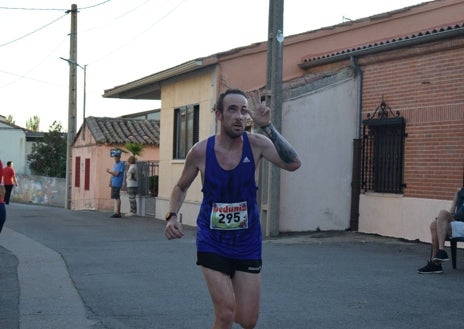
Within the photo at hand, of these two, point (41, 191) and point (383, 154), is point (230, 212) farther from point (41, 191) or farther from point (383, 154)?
point (41, 191)

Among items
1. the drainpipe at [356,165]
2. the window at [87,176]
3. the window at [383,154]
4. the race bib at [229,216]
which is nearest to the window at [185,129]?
the drainpipe at [356,165]

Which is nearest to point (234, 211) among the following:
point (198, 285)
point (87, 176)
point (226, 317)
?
point (226, 317)

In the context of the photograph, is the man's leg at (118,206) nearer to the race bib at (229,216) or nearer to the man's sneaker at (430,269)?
the man's sneaker at (430,269)

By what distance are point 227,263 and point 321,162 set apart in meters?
11.3

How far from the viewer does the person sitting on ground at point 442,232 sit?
10.5m

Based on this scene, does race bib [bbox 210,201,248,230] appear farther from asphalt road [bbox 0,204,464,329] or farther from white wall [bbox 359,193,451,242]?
white wall [bbox 359,193,451,242]

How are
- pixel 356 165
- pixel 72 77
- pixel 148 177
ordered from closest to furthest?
pixel 356 165 < pixel 148 177 < pixel 72 77

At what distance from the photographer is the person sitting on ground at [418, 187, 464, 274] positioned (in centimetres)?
1053

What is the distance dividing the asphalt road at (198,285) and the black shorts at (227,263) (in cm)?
189

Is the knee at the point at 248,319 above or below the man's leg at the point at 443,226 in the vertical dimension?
below

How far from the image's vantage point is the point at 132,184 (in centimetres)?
2505

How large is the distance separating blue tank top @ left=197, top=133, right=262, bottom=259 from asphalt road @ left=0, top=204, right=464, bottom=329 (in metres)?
1.96

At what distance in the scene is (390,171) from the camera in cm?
1561

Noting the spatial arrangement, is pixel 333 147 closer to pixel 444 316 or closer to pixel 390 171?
pixel 390 171
